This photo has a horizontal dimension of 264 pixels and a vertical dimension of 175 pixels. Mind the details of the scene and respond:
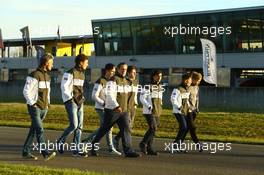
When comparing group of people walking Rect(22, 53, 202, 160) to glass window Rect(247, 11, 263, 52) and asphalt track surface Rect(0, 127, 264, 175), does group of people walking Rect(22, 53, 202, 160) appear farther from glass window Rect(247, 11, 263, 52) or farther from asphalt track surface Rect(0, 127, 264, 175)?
glass window Rect(247, 11, 263, 52)

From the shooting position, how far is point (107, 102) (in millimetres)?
12156

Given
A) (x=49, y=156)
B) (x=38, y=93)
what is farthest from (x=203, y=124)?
(x=38, y=93)

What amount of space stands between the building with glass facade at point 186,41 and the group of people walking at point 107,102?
3646 centimetres

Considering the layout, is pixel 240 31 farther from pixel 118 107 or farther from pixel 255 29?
pixel 118 107

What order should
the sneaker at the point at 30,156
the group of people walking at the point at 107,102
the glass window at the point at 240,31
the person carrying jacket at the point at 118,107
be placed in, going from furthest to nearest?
1. the glass window at the point at 240,31
2. the person carrying jacket at the point at 118,107
3. the sneaker at the point at 30,156
4. the group of people walking at the point at 107,102

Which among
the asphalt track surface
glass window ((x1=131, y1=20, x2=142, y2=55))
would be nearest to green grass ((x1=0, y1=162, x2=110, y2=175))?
the asphalt track surface

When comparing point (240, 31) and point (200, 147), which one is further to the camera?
point (240, 31)

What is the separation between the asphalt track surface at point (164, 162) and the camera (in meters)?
10.5

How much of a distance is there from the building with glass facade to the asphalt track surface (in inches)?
1448

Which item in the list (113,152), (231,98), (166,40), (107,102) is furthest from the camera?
(166,40)

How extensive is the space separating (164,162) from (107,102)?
1675mm

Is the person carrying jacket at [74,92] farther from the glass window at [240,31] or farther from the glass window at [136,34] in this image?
the glass window at [136,34]

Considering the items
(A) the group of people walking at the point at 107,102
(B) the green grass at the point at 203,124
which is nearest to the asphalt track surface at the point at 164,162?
(A) the group of people walking at the point at 107,102

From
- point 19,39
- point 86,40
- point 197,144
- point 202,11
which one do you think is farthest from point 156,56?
point 197,144
